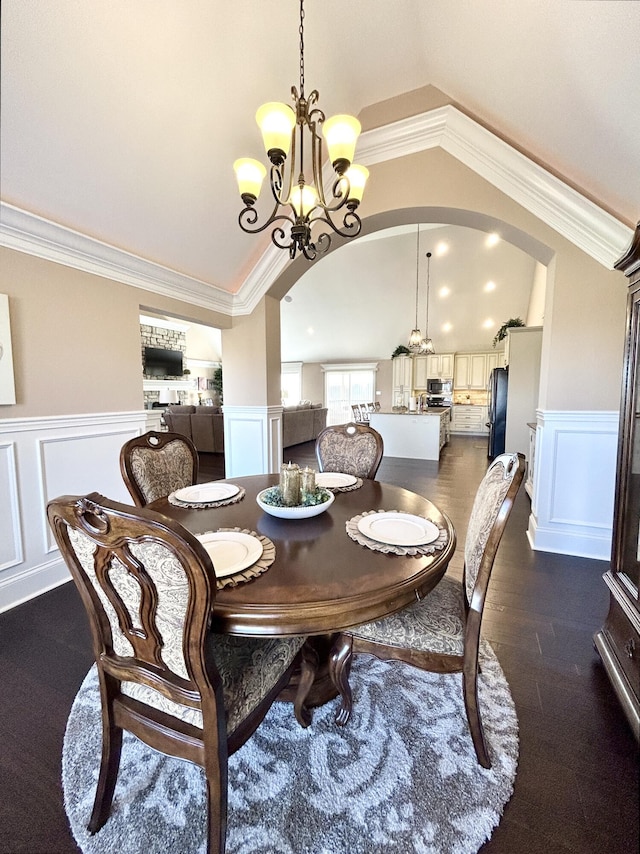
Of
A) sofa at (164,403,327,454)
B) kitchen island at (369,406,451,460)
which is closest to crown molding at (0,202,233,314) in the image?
sofa at (164,403,327,454)

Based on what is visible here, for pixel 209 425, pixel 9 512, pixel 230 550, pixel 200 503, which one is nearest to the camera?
pixel 230 550

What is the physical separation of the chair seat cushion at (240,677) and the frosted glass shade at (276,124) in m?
1.94

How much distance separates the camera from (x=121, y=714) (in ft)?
3.15

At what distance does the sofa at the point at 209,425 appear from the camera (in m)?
6.57

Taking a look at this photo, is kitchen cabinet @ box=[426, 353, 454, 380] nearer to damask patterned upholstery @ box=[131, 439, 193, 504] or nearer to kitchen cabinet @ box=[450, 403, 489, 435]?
kitchen cabinet @ box=[450, 403, 489, 435]

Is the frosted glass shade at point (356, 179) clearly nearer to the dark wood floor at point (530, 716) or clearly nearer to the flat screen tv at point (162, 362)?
the dark wood floor at point (530, 716)

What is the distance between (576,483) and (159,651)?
2.98 metres

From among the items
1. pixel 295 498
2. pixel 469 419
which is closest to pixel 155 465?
pixel 295 498

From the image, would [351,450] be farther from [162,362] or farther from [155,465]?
[162,362]

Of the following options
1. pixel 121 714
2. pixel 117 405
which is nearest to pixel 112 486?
pixel 117 405

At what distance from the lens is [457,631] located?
1158 mm

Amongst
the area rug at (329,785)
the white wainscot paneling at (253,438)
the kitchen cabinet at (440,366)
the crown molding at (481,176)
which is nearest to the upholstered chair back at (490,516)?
the area rug at (329,785)

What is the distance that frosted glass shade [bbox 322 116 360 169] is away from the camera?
1601 millimetres

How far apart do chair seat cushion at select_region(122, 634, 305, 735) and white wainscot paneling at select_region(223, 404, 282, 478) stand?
2.69 metres
